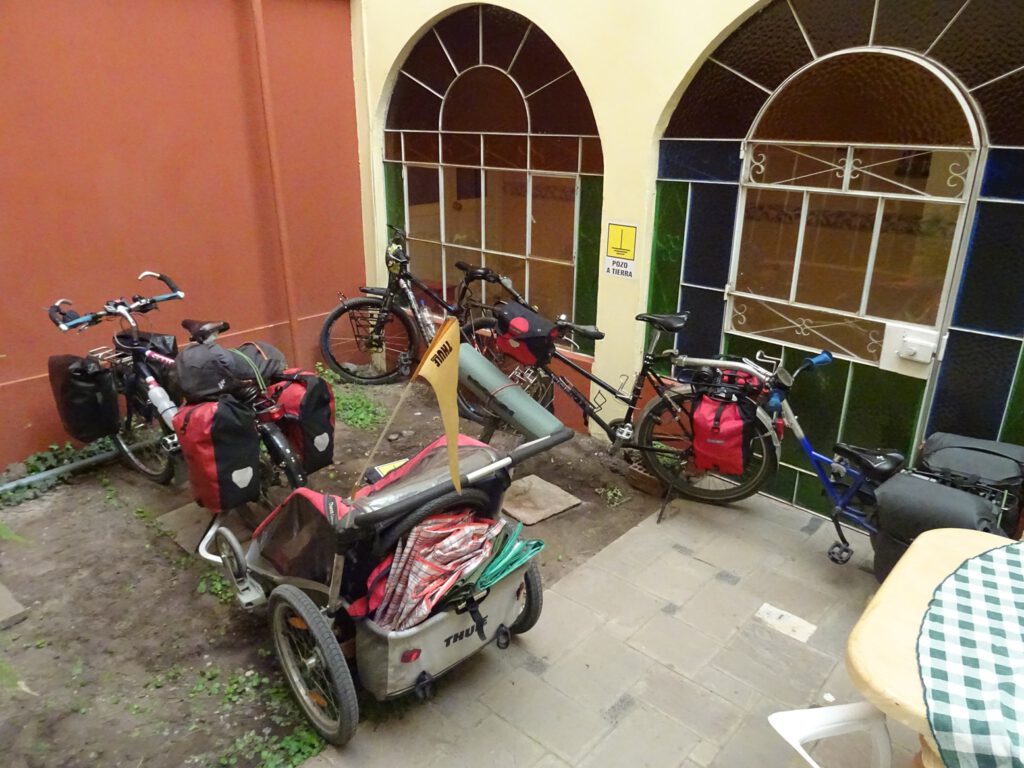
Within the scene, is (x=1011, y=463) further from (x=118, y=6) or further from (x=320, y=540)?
(x=118, y=6)

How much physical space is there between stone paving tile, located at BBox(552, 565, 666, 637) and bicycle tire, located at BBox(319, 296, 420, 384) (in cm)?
299

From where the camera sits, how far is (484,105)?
5023mm

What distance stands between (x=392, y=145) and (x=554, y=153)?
172 cm

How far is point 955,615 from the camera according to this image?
4.63 ft

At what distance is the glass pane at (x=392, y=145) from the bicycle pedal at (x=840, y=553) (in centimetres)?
439

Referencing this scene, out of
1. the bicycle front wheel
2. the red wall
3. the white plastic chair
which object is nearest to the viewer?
the white plastic chair

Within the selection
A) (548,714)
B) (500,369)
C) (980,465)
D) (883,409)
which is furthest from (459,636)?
(500,369)

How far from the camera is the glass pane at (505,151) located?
4883 millimetres

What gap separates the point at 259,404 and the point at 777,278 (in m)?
2.93

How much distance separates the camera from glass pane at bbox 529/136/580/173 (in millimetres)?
4555

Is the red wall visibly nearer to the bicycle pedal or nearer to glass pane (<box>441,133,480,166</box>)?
glass pane (<box>441,133,480,166</box>)

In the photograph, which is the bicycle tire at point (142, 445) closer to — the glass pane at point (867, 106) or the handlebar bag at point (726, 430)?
the handlebar bag at point (726, 430)

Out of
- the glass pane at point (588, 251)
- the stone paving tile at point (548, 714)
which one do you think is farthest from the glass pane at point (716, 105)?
the stone paving tile at point (548, 714)

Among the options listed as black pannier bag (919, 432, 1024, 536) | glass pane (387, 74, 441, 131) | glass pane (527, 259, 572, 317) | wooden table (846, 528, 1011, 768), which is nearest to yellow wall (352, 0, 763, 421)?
glass pane (527, 259, 572, 317)
